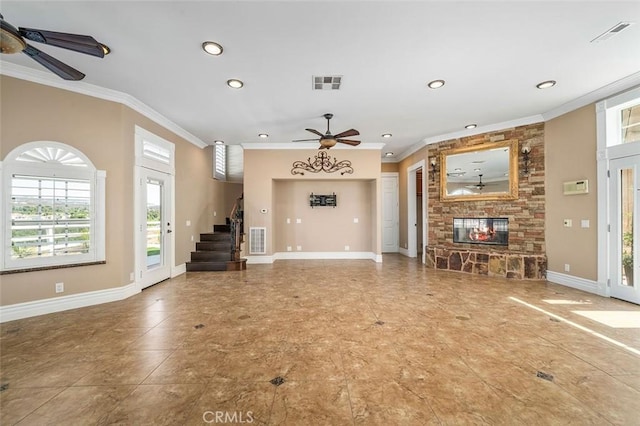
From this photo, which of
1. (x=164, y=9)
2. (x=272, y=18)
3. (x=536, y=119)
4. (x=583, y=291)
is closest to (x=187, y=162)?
(x=164, y=9)

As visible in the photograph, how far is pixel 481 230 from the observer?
548 centimetres

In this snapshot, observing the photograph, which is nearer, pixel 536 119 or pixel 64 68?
pixel 64 68

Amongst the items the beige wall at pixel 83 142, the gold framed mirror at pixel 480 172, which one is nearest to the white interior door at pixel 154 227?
the beige wall at pixel 83 142

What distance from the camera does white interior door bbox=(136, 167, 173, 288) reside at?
14.1 ft

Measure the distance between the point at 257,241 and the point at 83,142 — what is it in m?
3.93

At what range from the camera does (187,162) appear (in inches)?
226

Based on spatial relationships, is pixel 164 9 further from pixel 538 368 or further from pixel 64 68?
pixel 538 368

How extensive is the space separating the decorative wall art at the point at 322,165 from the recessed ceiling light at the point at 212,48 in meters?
3.79

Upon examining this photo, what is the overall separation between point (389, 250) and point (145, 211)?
6.77m

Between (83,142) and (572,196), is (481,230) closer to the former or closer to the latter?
(572,196)

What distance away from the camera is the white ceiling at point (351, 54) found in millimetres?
2232

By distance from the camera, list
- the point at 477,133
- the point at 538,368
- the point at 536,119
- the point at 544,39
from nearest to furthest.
Result: the point at 538,368, the point at 544,39, the point at 536,119, the point at 477,133

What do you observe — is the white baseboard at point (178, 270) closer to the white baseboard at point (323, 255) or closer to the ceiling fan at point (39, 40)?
the white baseboard at point (323, 255)

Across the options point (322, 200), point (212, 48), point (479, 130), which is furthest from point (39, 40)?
point (479, 130)
